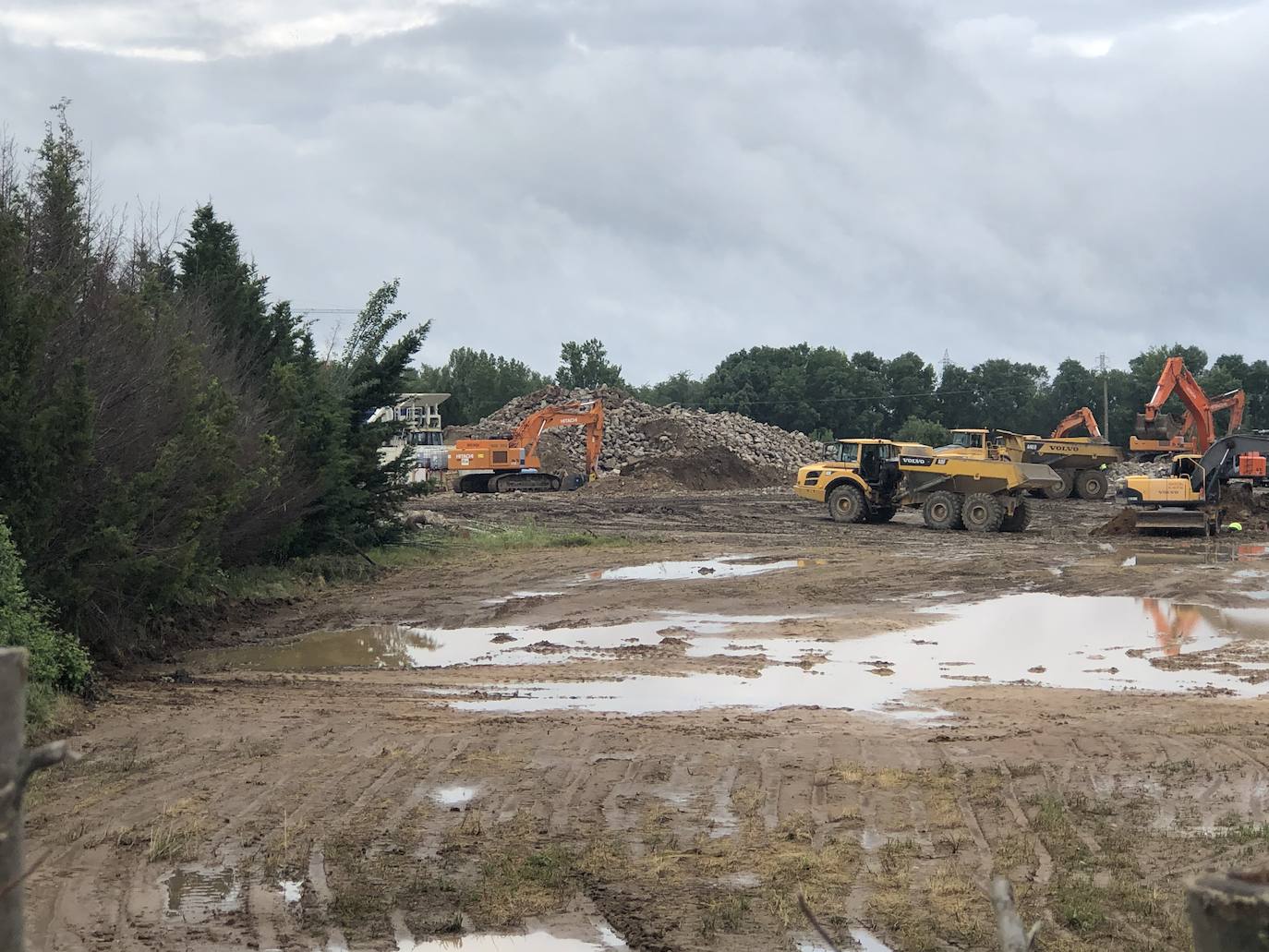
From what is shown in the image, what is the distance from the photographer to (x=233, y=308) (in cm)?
2616

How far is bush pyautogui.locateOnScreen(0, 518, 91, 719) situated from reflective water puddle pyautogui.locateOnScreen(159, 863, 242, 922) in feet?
14.8

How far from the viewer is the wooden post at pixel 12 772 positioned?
8.52 feet

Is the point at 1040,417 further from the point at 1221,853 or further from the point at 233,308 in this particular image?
the point at 1221,853

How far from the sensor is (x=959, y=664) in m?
15.3

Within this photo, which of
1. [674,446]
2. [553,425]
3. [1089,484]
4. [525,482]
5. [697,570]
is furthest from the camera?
[674,446]

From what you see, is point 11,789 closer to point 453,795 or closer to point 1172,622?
point 453,795

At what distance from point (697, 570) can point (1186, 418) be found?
26.9 metres

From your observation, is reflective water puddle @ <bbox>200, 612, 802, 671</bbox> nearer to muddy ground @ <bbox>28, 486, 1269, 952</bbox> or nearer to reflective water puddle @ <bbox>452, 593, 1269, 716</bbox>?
muddy ground @ <bbox>28, 486, 1269, 952</bbox>

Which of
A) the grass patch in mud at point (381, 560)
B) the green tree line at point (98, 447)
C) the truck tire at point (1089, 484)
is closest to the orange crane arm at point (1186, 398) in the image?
the truck tire at point (1089, 484)

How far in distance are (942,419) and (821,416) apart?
10.4 meters

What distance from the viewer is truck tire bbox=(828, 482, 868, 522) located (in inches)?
1459

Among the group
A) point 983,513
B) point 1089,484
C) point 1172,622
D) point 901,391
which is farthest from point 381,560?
point 901,391

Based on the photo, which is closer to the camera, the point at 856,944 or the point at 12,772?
the point at 12,772

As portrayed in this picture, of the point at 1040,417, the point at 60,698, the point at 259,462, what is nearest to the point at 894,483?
the point at 259,462
